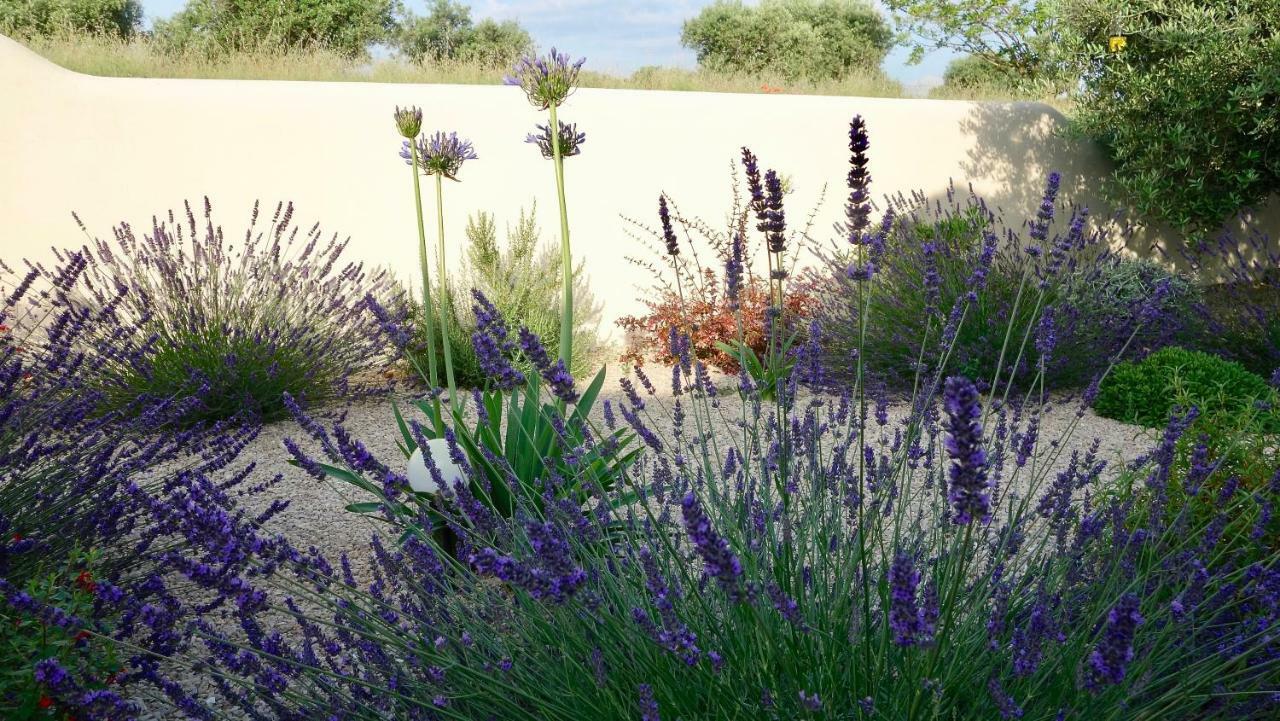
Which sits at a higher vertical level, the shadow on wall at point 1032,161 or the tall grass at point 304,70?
the tall grass at point 304,70

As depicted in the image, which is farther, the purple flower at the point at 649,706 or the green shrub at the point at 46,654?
the green shrub at the point at 46,654

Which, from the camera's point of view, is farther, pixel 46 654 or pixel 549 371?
pixel 46 654

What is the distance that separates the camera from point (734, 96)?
336 inches

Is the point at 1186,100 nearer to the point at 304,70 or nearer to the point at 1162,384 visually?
the point at 1162,384

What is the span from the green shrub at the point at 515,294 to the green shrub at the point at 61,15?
12.6m

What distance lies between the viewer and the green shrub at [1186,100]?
7.75 m

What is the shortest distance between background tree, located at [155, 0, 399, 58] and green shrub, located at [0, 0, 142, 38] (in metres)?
1.01

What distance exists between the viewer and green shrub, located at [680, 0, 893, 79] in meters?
20.3

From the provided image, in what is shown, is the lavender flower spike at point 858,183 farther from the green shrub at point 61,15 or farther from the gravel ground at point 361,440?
the green shrub at point 61,15

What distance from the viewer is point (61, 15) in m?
17.2

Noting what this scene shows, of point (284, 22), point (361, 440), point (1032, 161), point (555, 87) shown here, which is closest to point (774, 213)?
point (555, 87)

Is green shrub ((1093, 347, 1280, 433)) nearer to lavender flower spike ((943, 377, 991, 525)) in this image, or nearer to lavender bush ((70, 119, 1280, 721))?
lavender bush ((70, 119, 1280, 721))

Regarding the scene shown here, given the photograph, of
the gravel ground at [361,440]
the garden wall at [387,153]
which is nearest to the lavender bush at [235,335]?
the gravel ground at [361,440]

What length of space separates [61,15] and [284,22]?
404 cm
